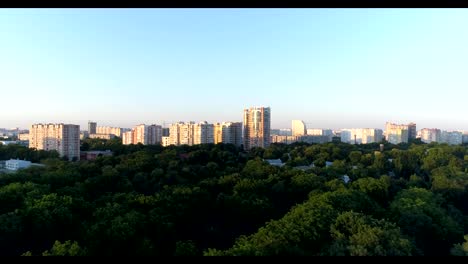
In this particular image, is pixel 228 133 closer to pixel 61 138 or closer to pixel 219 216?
pixel 61 138

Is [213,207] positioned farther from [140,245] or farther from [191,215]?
[140,245]

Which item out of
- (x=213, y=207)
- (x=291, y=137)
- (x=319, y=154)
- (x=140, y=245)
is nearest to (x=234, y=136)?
(x=319, y=154)

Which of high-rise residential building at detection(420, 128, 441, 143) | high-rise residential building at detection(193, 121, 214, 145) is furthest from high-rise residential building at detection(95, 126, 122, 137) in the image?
high-rise residential building at detection(420, 128, 441, 143)

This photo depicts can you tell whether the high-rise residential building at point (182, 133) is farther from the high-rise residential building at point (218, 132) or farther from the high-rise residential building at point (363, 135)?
the high-rise residential building at point (363, 135)

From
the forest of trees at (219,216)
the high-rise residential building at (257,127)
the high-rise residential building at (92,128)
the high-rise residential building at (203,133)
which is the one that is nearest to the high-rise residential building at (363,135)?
the high-rise residential building at (257,127)

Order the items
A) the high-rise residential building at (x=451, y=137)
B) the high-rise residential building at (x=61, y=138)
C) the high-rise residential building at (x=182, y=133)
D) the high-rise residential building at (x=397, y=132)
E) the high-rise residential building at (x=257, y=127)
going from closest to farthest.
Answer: the high-rise residential building at (x=61, y=138), the high-rise residential building at (x=257, y=127), the high-rise residential building at (x=182, y=133), the high-rise residential building at (x=397, y=132), the high-rise residential building at (x=451, y=137)

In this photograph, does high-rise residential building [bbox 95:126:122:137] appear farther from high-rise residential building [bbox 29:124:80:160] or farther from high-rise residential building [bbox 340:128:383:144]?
high-rise residential building [bbox 340:128:383:144]
